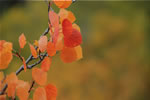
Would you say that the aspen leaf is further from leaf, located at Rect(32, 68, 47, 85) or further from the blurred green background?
the blurred green background

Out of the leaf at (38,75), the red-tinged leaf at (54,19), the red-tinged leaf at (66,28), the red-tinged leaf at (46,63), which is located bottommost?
the leaf at (38,75)

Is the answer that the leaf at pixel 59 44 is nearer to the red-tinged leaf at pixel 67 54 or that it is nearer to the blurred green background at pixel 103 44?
the red-tinged leaf at pixel 67 54

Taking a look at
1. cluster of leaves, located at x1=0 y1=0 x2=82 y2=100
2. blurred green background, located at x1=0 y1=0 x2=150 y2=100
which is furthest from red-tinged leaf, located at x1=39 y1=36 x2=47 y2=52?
blurred green background, located at x1=0 y1=0 x2=150 y2=100

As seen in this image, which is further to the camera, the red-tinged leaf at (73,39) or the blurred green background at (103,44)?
the blurred green background at (103,44)

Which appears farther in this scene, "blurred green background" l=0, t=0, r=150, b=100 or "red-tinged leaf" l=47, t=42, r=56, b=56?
"blurred green background" l=0, t=0, r=150, b=100

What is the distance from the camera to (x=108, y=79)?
3.11m

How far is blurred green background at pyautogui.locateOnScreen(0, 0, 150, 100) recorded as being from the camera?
2941 millimetres

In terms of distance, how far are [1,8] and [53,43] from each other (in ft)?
10.1

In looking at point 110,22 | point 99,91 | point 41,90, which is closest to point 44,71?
point 41,90

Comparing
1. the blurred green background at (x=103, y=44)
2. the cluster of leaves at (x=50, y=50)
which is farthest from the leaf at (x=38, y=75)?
the blurred green background at (x=103, y=44)

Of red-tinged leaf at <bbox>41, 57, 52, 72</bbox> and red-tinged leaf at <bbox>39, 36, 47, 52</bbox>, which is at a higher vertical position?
red-tinged leaf at <bbox>39, 36, 47, 52</bbox>

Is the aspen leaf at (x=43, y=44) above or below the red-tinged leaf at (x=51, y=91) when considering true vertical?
above

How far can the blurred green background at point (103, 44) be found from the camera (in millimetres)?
2941

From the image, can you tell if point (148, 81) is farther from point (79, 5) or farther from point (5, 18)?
point (5, 18)
